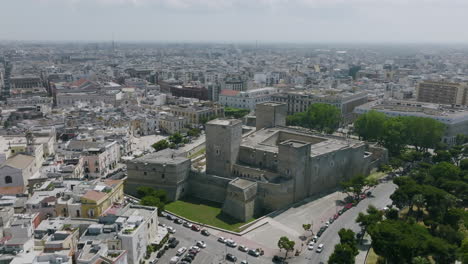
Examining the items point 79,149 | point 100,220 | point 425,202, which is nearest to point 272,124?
point 425,202

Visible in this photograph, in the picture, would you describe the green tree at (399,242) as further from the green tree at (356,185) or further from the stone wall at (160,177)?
the stone wall at (160,177)

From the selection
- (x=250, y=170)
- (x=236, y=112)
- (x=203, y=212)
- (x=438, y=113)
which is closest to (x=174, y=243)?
(x=203, y=212)

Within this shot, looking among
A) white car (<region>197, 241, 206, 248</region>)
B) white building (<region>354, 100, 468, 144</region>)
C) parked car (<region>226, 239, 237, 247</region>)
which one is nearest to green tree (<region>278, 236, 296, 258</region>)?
parked car (<region>226, 239, 237, 247</region>)

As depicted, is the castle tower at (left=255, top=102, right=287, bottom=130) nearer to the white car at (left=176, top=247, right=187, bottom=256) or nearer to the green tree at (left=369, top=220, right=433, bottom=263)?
the green tree at (left=369, top=220, right=433, bottom=263)

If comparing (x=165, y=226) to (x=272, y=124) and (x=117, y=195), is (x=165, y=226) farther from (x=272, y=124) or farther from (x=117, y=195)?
(x=272, y=124)

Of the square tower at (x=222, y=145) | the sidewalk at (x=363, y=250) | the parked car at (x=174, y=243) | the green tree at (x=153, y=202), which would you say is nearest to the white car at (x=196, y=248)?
the parked car at (x=174, y=243)

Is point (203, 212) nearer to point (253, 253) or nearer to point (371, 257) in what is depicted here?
point (253, 253)
